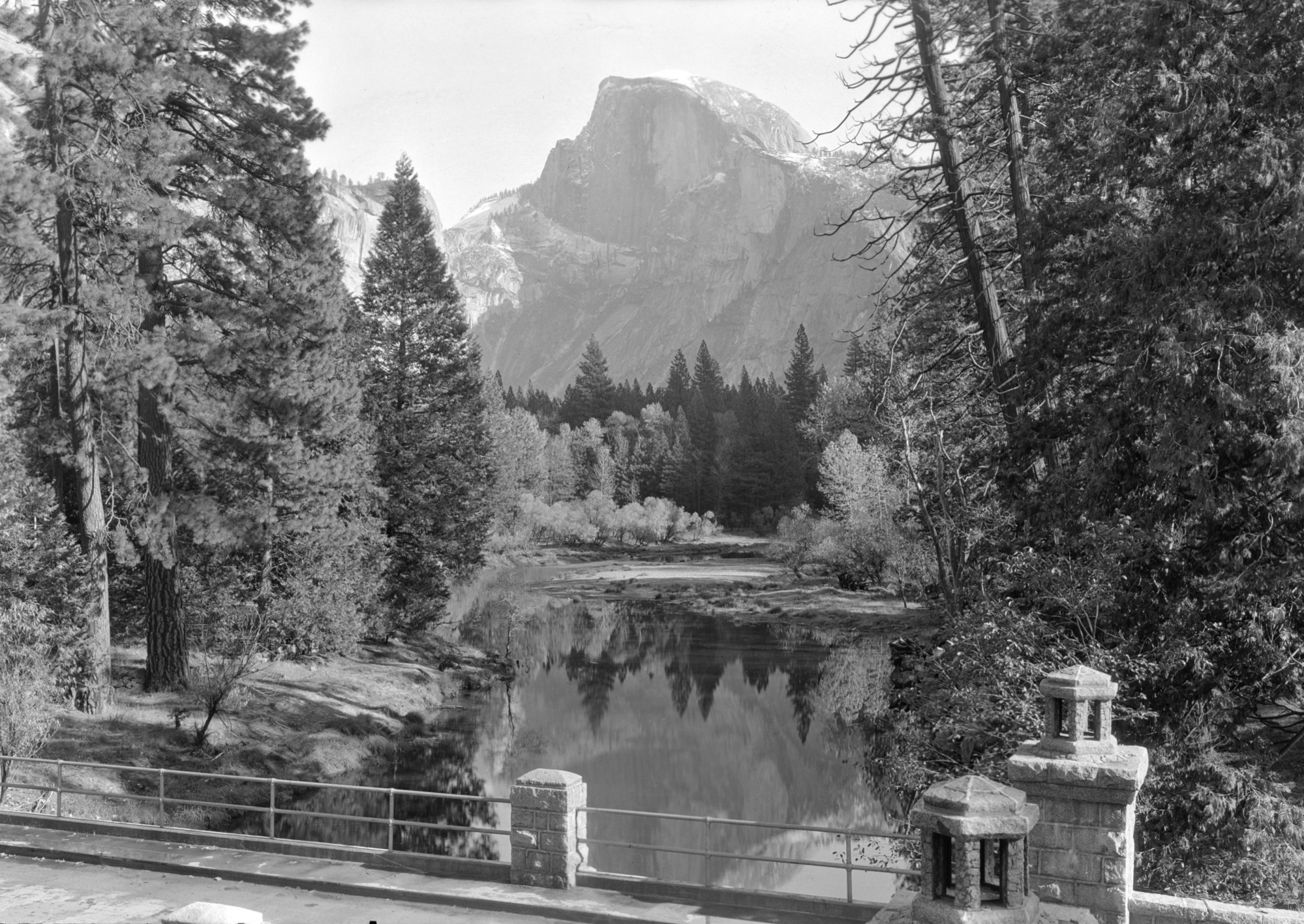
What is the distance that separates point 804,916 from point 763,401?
367 ft

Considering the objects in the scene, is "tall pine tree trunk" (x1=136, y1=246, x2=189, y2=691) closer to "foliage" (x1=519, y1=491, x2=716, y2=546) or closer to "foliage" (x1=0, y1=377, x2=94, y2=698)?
"foliage" (x1=0, y1=377, x2=94, y2=698)

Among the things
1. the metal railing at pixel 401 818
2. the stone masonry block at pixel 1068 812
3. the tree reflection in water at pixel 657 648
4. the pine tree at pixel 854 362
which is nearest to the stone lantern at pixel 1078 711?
the stone masonry block at pixel 1068 812

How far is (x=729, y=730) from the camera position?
121ft

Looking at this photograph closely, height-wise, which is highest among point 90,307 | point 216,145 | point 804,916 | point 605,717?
point 216,145

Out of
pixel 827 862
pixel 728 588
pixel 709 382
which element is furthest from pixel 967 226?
pixel 709 382

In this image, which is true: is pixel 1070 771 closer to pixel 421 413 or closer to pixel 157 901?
pixel 157 901

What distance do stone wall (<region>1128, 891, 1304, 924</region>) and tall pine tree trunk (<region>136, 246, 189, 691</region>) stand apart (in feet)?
75.1

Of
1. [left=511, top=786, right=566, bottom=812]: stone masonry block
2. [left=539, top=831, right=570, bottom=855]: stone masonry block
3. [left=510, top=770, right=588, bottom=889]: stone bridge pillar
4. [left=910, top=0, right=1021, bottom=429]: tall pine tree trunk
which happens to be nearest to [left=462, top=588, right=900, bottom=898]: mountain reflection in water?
[left=910, top=0, right=1021, bottom=429]: tall pine tree trunk

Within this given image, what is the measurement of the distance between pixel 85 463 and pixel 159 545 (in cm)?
248

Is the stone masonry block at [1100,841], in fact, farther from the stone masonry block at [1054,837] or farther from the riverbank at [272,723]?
the riverbank at [272,723]

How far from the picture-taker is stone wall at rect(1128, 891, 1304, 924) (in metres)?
8.54

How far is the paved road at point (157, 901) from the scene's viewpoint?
10.7 meters

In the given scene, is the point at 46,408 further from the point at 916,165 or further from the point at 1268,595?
the point at 1268,595

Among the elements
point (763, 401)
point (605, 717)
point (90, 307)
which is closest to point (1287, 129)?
point (90, 307)
